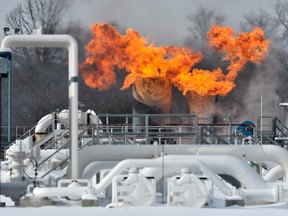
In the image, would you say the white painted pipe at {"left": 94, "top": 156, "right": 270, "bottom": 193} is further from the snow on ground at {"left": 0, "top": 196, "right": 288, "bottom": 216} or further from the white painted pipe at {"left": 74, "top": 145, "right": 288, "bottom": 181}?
the snow on ground at {"left": 0, "top": 196, "right": 288, "bottom": 216}

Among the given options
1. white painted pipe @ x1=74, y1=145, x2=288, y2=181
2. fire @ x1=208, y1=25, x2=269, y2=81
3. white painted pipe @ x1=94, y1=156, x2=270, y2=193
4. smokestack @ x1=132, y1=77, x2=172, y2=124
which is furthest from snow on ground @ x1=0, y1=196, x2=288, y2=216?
fire @ x1=208, y1=25, x2=269, y2=81

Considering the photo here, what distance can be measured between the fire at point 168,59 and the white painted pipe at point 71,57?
23843mm

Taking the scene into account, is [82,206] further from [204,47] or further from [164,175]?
[204,47]

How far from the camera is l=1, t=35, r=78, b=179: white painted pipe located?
58.7 feet

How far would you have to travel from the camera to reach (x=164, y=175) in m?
17.7

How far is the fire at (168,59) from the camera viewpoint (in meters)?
43.7

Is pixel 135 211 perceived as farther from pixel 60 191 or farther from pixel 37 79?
pixel 37 79

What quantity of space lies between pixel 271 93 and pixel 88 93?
14.0 metres

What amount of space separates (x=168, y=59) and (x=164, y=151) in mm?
24485

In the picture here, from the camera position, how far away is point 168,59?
44062 mm

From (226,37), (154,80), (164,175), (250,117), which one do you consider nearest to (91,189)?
(164,175)

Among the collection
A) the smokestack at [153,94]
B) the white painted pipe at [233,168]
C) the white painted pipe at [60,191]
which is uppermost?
the smokestack at [153,94]

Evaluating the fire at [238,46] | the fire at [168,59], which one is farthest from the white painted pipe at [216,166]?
the fire at [238,46]

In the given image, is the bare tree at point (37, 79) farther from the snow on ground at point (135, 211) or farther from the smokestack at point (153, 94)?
the snow on ground at point (135, 211)
